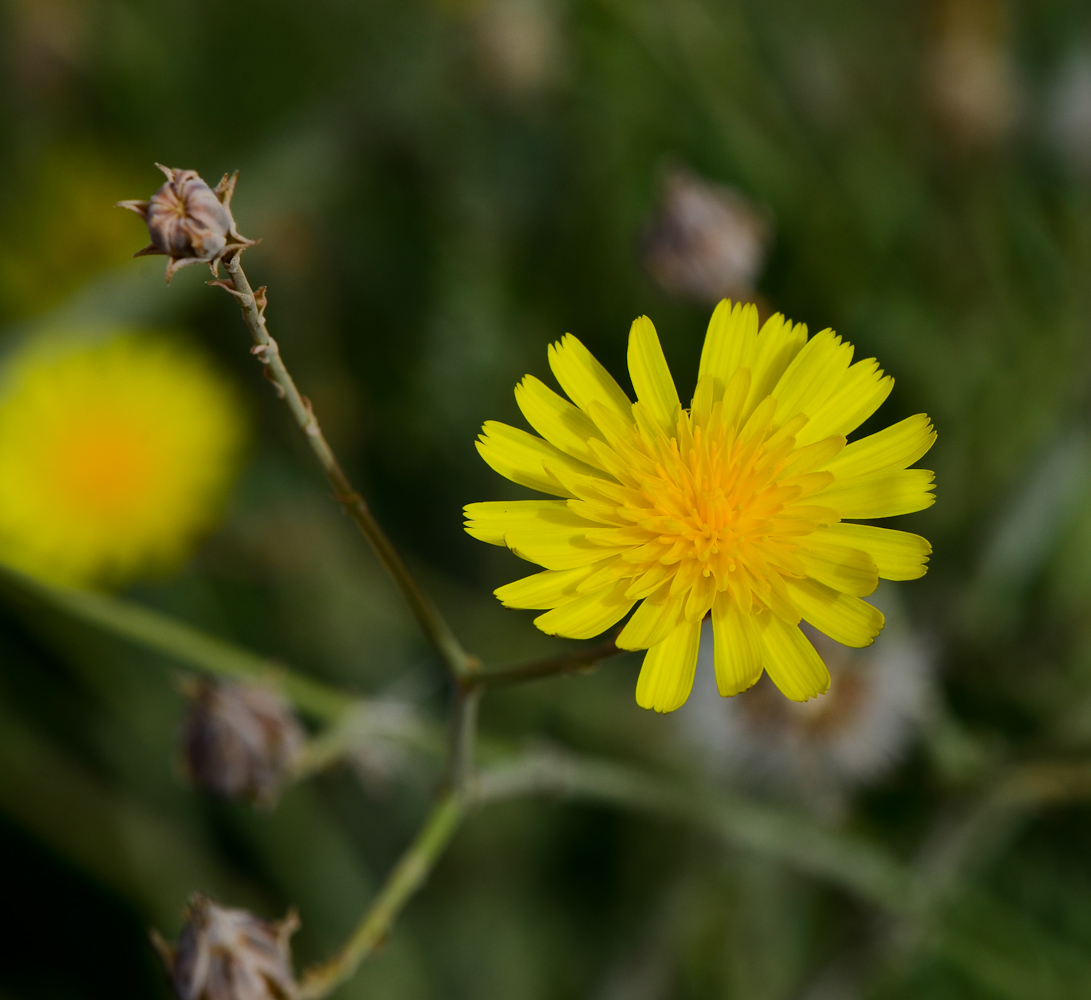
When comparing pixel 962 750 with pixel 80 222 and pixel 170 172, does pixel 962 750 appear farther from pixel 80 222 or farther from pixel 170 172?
pixel 80 222

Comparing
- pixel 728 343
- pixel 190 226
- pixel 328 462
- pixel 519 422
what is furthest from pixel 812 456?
pixel 519 422

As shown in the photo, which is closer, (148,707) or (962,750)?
(962,750)

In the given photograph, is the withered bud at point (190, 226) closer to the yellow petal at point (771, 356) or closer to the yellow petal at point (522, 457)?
the yellow petal at point (522, 457)

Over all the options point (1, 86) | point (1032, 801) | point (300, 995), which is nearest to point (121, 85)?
point (1, 86)

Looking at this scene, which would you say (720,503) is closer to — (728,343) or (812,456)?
(812,456)

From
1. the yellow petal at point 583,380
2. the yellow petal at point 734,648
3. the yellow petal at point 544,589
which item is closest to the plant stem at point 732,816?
the yellow petal at point 544,589

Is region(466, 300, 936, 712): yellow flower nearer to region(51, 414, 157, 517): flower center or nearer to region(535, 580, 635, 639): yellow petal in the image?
region(535, 580, 635, 639): yellow petal
